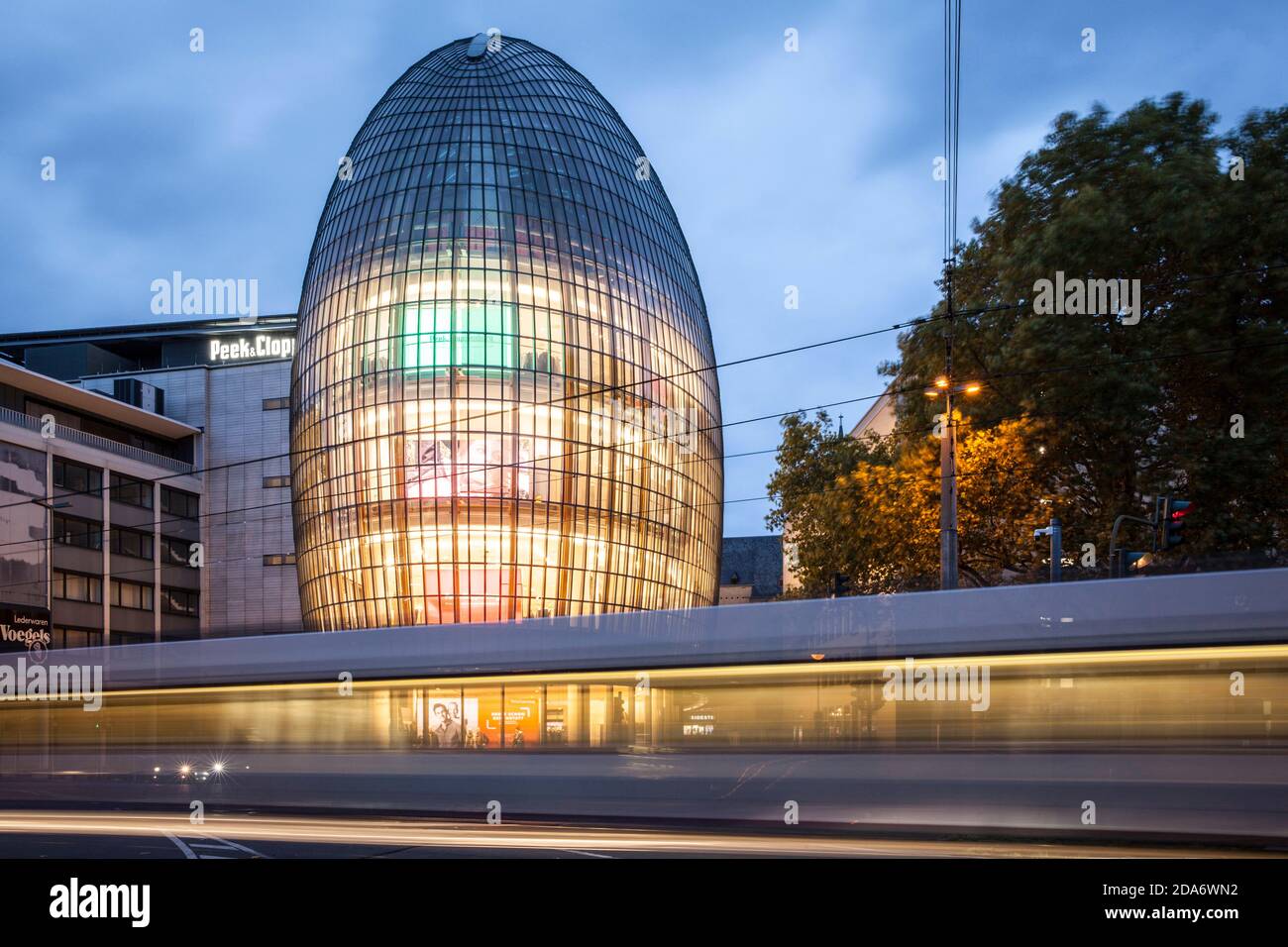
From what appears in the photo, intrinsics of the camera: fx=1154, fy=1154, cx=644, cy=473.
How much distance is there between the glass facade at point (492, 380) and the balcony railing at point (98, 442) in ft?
32.0

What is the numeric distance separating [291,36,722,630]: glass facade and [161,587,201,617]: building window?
10.8 meters

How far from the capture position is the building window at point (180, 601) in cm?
6888

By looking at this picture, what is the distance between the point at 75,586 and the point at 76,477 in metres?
5.85

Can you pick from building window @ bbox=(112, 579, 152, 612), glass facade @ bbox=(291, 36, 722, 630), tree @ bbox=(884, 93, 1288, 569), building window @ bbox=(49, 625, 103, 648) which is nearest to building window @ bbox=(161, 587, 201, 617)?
building window @ bbox=(112, 579, 152, 612)

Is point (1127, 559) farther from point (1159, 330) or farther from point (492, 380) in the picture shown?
point (492, 380)

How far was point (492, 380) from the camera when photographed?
197ft

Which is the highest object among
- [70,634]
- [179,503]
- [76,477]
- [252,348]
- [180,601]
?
[252,348]

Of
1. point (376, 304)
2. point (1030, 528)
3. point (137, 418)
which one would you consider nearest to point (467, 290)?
point (376, 304)

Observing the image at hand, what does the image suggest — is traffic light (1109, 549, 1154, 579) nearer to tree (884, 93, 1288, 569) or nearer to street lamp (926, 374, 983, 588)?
street lamp (926, 374, 983, 588)

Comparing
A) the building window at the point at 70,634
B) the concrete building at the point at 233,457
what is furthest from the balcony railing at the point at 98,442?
the building window at the point at 70,634

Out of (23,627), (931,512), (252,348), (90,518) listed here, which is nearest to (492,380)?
(90,518)

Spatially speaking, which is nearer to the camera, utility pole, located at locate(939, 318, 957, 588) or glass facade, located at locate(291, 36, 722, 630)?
utility pole, located at locate(939, 318, 957, 588)

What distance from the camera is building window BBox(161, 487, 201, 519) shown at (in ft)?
229

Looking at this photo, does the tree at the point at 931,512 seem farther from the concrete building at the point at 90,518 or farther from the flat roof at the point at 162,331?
the flat roof at the point at 162,331
